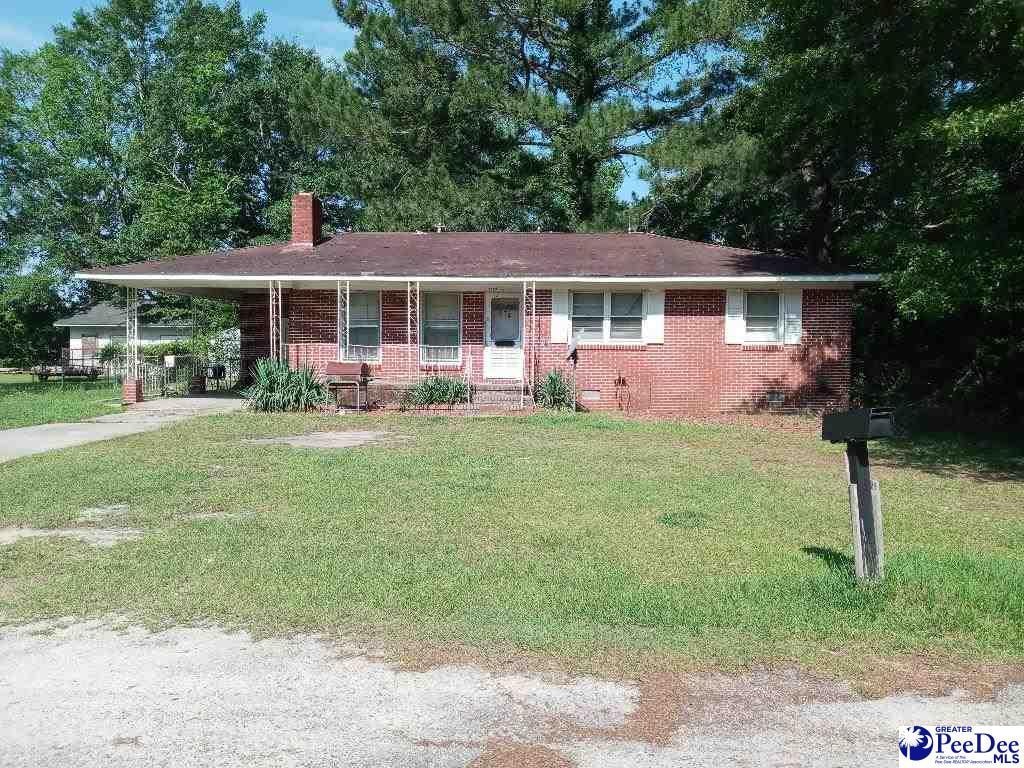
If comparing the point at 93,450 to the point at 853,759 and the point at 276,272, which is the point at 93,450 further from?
the point at 853,759

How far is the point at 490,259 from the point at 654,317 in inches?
149

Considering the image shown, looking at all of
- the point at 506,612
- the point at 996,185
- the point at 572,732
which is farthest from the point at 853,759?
the point at 996,185

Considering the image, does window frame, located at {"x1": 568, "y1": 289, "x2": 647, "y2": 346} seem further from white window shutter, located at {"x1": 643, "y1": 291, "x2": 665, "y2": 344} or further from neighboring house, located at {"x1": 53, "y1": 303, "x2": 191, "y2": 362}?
neighboring house, located at {"x1": 53, "y1": 303, "x2": 191, "y2": 362}

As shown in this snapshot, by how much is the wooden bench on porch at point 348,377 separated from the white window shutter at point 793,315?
8645mm

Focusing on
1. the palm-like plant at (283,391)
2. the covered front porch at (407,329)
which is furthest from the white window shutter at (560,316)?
the palm-like plant at (283,391)

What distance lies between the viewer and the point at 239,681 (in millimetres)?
3926

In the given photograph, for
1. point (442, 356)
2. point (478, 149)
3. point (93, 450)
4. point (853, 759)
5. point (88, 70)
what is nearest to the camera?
point (853, 759)

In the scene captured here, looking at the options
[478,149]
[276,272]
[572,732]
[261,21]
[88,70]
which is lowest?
[572,732]

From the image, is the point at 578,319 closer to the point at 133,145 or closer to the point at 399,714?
the point at 399,714

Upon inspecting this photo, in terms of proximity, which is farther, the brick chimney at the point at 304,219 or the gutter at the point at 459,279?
the brick chimney at the point at 304,219

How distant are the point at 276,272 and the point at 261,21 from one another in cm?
2839

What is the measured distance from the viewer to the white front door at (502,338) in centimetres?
1798
